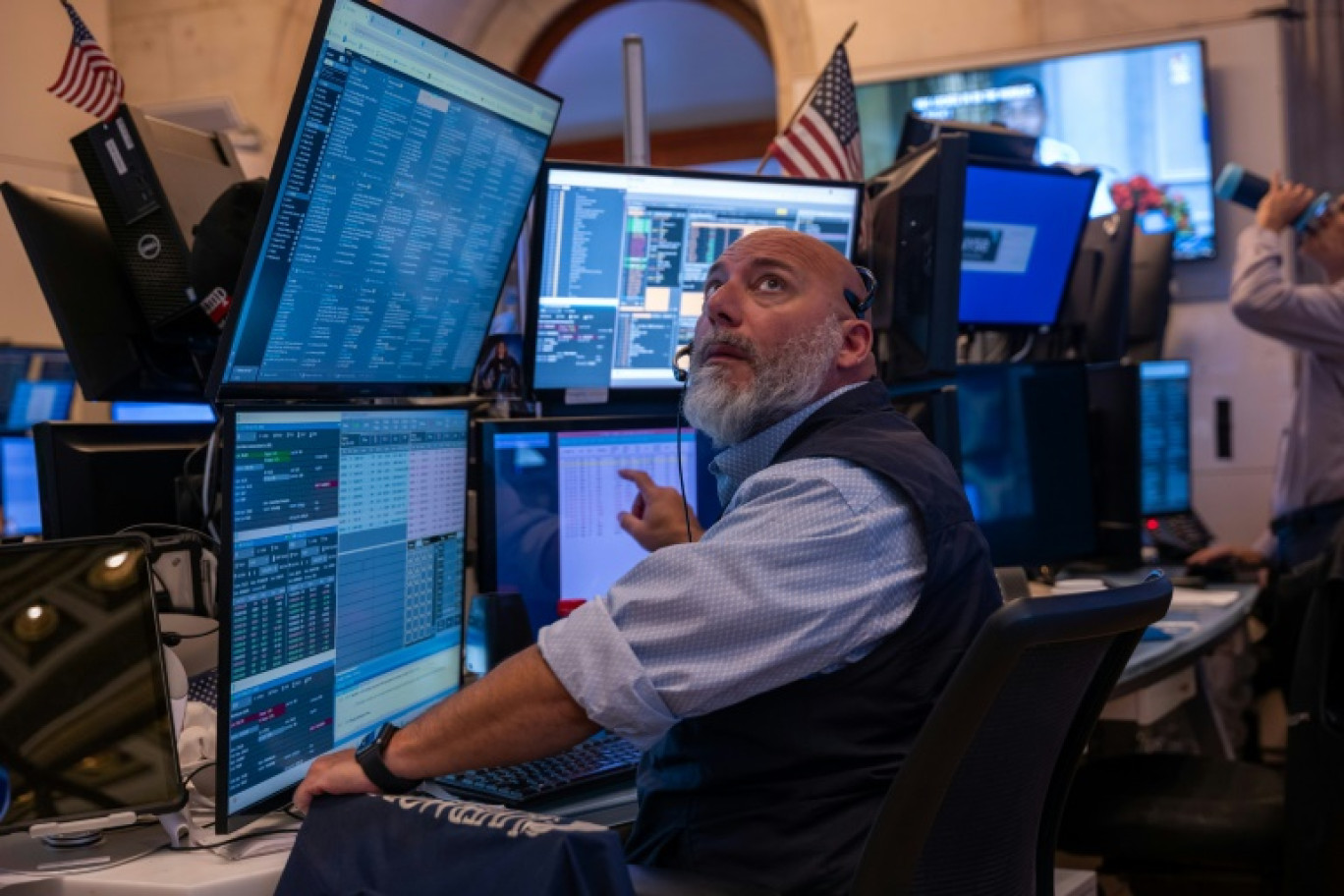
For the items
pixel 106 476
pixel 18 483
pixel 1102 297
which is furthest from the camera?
pixel 18 483

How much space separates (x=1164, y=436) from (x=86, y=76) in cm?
305

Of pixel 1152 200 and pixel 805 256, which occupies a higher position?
pixel 1152 200

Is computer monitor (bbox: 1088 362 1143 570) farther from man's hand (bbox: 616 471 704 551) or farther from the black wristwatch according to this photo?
the black wristwatch

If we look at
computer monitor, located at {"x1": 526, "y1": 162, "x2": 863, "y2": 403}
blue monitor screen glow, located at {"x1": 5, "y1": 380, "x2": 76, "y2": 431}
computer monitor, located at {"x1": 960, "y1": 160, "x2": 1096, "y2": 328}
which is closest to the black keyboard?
computer monitor, located at {"x1": 526, "y1": 162, "x2": 863, "y2": 403}

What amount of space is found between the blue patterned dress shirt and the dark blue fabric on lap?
154mm

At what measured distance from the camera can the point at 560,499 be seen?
208 centimetres

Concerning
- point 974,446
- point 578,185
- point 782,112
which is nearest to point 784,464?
point 578,185

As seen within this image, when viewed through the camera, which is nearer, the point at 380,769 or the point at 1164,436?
the point at 380,769

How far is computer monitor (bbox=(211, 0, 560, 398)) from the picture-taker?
4.67 feet

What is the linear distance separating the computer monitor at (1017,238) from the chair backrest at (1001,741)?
173 centimetres

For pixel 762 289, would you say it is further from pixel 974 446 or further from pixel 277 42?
pixel 277 42

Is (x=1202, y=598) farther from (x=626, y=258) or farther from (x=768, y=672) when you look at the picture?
(x=768, y=672)

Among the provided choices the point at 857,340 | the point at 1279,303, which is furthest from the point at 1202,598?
the point at 857,340

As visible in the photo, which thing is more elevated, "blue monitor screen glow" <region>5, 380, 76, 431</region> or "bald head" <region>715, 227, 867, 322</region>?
"bald head" <region>715, 227, 867, 322</region>
